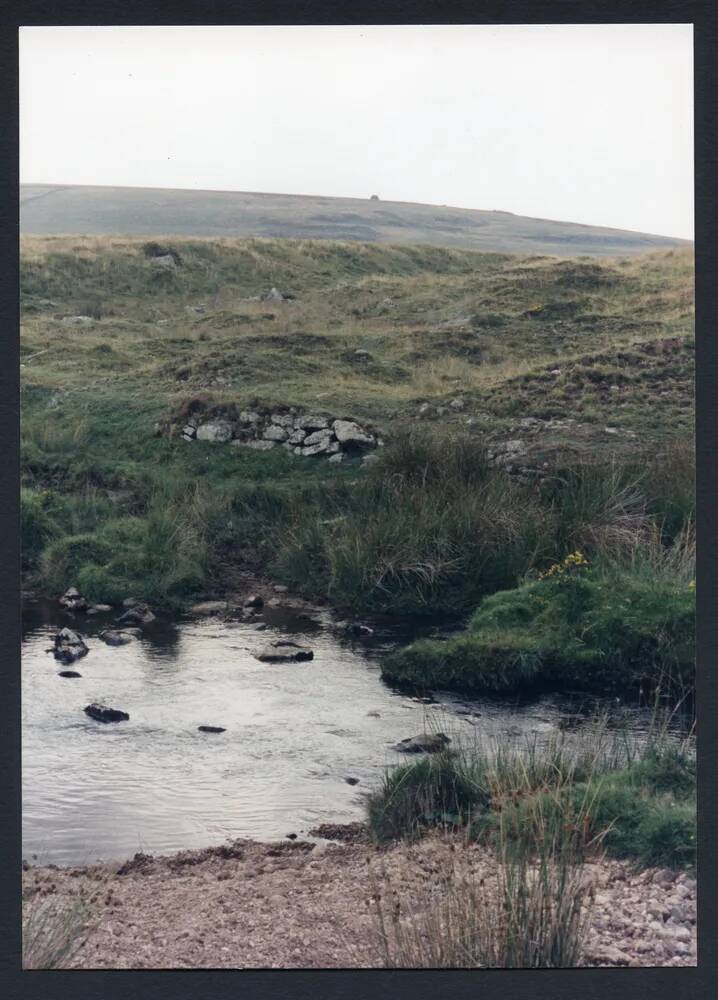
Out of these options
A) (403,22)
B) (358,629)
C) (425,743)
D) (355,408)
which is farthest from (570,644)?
(403,22)

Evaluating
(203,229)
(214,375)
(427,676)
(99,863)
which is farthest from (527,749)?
(203,229)

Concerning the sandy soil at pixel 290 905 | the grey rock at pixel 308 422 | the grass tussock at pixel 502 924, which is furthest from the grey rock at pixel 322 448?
the grass tussock at pixel 502 924

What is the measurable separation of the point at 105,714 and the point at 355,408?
2106mm

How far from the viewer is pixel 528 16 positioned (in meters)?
4.78

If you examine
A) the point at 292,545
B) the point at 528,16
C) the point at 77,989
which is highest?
the point at 528,16

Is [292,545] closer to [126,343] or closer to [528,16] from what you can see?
[126,343]

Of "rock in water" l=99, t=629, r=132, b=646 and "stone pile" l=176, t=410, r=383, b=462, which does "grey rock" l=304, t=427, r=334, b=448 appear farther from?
"rock in water" l=99, t=629, r=132, b=646

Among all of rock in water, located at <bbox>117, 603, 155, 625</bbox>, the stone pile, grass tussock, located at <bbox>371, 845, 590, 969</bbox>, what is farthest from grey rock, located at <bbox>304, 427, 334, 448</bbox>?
grass tussock, located at <bbox>371, 845, 590, 969</bbox>

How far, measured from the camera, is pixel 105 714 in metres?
5.45

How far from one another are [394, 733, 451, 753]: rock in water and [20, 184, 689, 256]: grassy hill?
2661 mm

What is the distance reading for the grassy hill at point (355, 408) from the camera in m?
5.91

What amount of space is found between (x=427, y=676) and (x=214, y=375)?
2.05m

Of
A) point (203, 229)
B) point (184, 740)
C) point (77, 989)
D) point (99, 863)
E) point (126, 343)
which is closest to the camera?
point (77, 989)

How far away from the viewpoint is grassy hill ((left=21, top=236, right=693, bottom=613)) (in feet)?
19.4
